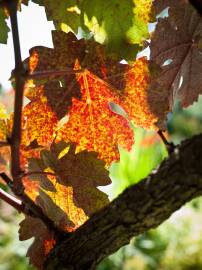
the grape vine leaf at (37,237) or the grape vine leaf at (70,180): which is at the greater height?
the grape vine leaf at (70,180)

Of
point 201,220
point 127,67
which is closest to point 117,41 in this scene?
point 127,67

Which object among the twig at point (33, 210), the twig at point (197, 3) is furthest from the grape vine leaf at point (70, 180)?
the twig at point (197, 3)

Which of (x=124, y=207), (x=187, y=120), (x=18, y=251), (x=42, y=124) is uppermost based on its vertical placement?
(x=42, y=124)

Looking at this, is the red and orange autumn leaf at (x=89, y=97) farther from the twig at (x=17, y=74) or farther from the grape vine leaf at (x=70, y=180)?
the twig at (x=17, y=74)

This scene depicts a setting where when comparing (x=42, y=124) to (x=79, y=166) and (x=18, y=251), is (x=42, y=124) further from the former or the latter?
(x=18, y=251)

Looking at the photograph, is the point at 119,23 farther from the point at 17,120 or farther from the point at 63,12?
the point at 17,120

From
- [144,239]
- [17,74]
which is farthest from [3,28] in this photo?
[144,239]
